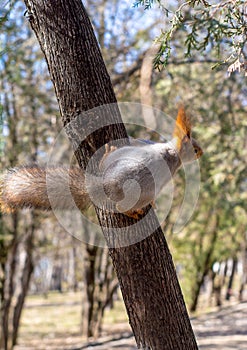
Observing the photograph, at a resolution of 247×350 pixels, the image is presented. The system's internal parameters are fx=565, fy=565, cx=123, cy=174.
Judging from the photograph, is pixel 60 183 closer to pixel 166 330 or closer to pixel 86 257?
pixel 166 330

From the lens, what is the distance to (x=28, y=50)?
9469 millimetres

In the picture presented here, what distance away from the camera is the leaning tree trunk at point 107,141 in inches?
111

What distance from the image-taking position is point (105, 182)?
2693 millimetres

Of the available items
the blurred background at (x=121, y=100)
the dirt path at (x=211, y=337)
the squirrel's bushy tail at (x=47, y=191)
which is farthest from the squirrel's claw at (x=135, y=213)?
the dirt path at (x=211, y=337)

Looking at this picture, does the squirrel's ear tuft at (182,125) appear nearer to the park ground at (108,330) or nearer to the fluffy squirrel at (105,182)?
the fluffy squirrel at (105,182)

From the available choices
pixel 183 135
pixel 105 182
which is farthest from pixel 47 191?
pixel 183 135

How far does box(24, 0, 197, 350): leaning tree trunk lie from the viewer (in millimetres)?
2818

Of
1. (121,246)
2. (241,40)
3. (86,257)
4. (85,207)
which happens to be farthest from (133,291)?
(86,257)

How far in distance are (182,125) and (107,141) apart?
439 millimetres

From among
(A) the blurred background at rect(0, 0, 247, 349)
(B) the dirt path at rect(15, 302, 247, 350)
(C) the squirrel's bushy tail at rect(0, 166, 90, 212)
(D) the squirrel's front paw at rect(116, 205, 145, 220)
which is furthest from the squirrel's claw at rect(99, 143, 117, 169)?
(B) the dirt path at rect(15, 302, 247, 350)

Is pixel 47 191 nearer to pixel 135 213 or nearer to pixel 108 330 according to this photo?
pixel 135 213

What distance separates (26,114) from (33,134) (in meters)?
0.41

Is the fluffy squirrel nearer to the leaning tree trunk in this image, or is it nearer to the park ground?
the leaning tree trunk

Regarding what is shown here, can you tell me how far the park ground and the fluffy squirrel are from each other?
7277mm
